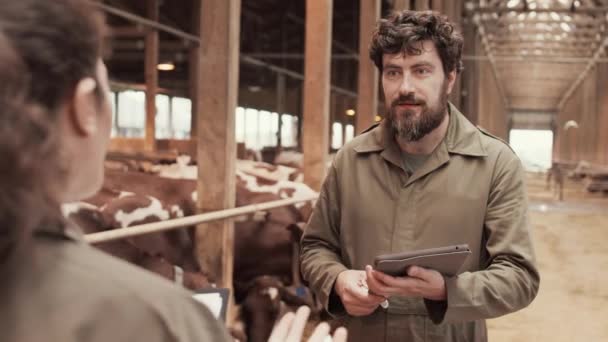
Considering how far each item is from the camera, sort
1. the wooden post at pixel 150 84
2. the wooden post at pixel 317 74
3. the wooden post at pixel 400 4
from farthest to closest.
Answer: the wooden post at pixel 150 84 < the wooden post at pixel 400 4 < the wooden post at pixel 317 74

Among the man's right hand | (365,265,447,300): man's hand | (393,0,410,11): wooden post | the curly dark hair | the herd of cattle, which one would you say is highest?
(393,0,410,11): wooden post

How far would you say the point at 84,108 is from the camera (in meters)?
0.81

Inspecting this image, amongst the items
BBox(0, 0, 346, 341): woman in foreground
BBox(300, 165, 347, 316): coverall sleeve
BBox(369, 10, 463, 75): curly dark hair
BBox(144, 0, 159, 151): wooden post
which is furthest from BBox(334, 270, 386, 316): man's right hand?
BBox(144, 0, 159, 151): wooden post

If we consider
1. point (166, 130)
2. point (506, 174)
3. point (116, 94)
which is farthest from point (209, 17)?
point (166, 130)

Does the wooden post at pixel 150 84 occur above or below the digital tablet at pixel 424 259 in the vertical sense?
above

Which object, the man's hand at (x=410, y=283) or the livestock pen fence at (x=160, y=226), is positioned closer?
the man's hand at (x=410, y=283)

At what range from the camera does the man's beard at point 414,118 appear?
2.14 meters

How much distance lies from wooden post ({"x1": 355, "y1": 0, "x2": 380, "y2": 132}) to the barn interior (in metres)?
0.01

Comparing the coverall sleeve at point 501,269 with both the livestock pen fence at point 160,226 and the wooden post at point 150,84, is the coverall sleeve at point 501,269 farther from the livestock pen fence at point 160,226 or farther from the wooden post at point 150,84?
the wooden post at point 150,84

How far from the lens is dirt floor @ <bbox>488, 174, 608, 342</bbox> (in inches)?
246

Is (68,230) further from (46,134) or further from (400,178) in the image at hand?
(400,178)

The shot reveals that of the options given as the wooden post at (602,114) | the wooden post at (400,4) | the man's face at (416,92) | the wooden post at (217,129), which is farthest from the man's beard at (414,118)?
the wooden post at (602,114)

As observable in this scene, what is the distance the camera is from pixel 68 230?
804mm

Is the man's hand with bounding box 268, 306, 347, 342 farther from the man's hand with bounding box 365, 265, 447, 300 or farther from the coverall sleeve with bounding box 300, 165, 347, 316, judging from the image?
the coverall sleeve with bounding box 300, 165, 347, 316
